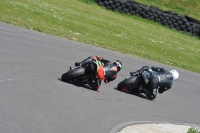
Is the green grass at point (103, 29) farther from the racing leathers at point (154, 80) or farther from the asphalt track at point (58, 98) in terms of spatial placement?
the racing leathers at point (154, 80)

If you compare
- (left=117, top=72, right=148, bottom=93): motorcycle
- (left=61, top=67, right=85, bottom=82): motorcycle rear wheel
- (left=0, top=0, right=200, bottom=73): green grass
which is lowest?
(left=0, top=0, right=200, bottom=73): green grass

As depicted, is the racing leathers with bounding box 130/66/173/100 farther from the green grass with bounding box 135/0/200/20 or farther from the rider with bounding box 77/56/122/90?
the green grass with bounding box 135/0/200/20

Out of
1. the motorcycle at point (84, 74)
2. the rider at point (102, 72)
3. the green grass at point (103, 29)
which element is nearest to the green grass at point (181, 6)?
the green grass at point (103, 29)

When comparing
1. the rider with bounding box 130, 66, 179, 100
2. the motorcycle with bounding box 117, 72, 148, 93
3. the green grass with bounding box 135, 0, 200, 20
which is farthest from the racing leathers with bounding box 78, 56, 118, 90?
the green grass with bounding box 135, 0, 200, 20

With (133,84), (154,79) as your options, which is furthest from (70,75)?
(154,79)

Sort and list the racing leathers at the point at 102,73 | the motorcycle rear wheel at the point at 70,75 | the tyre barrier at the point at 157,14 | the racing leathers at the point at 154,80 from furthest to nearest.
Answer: the tyre barrier at the point at 157,14 < the racing leathers at the point at 154,80 < the racing leathers at the point at 102,73 < the motorcycle rear wheel at the point at 70,75

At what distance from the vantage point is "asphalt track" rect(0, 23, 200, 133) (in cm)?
747

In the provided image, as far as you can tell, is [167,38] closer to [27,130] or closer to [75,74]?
[75,74]

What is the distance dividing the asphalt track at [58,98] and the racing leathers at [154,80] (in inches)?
9.9

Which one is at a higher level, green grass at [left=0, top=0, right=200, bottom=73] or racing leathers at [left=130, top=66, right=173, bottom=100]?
racing leathers at [left=130, top=66, right=173, bottom=100]

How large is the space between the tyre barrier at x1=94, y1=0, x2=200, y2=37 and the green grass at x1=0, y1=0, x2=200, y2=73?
466mm

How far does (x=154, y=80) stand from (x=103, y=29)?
1134cm

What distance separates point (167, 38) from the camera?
27.4 meters

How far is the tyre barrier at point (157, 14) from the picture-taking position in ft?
99.7
